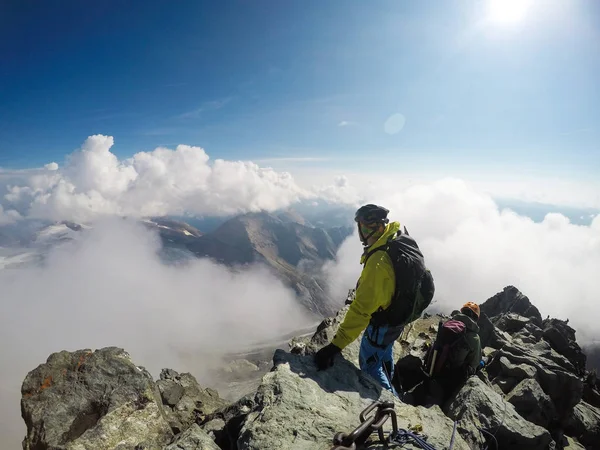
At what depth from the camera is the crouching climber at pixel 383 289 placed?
7.55 m

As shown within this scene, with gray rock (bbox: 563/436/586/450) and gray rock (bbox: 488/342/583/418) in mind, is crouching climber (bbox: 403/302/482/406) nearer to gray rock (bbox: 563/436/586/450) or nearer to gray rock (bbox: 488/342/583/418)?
gray rock (bbox: 563/436/586/450)

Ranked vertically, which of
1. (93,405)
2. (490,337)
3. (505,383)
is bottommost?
(490,337)

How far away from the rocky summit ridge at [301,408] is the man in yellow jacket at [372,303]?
85cm

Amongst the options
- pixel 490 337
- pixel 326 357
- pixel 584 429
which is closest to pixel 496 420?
pixel 326 357

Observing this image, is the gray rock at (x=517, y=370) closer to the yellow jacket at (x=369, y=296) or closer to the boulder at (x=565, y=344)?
the yellow jacket at (x=369, y=296)

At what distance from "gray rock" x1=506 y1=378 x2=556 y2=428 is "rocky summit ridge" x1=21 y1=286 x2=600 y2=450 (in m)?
0.05

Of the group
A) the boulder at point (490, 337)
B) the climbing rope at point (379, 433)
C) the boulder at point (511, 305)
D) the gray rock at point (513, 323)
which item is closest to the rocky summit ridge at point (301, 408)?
the climbing rope at point (379, 433)

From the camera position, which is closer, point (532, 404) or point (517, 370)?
point (532, 404)

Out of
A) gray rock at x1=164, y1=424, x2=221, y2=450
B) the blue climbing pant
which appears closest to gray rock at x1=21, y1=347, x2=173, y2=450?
gray rock at x1=164, y1=424, x2=221, y2=450

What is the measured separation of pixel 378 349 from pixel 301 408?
131 inches

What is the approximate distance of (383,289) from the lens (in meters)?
7.71

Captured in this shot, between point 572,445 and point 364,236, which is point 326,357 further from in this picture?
point 572,445

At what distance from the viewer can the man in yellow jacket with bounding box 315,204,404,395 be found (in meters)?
7.53

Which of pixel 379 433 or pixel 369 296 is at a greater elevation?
pixel 369 296
